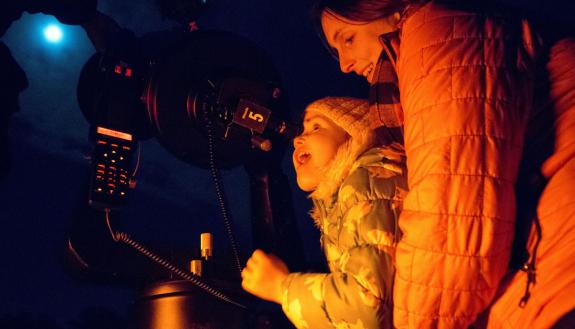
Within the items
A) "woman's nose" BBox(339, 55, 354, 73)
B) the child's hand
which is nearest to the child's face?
"woman's nose" BBox(339, 55, 354, 73)

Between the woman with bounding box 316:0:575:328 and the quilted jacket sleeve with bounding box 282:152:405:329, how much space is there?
0.33 feet

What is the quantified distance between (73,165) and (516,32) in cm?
485

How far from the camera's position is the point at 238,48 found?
1.64 m

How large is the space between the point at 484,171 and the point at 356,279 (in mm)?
349

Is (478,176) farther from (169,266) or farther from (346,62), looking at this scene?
(169,266)

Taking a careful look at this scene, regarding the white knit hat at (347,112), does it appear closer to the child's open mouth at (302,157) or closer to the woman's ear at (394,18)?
the child's open mouth at (302,157)

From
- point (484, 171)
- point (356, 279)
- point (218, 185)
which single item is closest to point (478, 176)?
point (484, 171)

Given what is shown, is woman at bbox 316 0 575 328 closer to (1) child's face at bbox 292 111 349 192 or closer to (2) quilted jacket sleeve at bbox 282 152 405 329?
(2) quilted jacket sleeve at bbox 282 152 405 329

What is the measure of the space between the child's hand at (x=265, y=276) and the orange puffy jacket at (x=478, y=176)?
404mm

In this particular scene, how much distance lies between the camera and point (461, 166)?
716mm

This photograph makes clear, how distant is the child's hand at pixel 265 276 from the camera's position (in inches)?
44.4

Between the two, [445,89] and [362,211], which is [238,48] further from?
[445,89]

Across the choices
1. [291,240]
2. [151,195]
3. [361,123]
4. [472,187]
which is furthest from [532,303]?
[151,195]

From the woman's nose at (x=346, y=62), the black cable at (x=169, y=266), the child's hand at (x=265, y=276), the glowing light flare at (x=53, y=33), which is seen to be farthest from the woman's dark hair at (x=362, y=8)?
the glowing light flare at (x=53, y=33)
